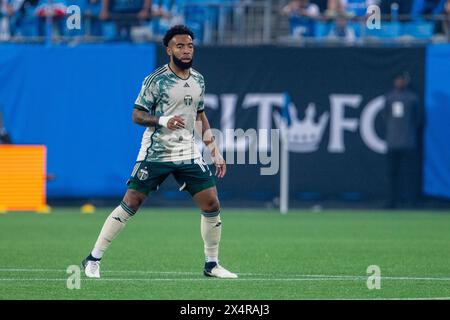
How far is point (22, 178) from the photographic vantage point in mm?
24016

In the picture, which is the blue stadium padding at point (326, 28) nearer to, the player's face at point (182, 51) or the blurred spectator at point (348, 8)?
the blurred spectator at point (348, 8)

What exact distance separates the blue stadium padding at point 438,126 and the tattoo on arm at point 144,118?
13.4 metres

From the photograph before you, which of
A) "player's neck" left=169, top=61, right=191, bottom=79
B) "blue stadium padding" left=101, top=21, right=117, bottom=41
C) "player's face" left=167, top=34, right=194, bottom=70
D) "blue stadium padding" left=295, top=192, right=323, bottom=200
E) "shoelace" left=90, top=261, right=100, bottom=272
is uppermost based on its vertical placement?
"player's face" left=167, top=34, right=194, bottom=70

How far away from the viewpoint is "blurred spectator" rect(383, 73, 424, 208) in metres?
24.2

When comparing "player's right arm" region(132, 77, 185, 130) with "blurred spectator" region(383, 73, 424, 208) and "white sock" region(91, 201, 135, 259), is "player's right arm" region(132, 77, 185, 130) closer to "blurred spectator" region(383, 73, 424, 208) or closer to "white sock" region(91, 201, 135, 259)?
"white sock" region(91, 201, 135, 259)

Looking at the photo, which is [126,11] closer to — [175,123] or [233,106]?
[233,106]

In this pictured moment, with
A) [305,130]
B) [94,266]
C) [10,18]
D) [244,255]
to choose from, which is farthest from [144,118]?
[10,18]

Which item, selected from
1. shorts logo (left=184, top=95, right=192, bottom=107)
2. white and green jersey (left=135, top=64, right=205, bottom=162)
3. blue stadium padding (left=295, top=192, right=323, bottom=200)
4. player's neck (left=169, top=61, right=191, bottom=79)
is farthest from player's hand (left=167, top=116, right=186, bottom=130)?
blue stadium padding (left=295, top=192, right=323, bottom=200)

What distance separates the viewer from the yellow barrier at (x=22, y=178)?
24.0 m

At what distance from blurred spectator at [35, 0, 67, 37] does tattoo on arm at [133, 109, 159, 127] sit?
13.8m

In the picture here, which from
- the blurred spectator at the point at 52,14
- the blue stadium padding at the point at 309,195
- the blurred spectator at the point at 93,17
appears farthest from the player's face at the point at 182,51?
the blurred spectator at the point at 93,17
